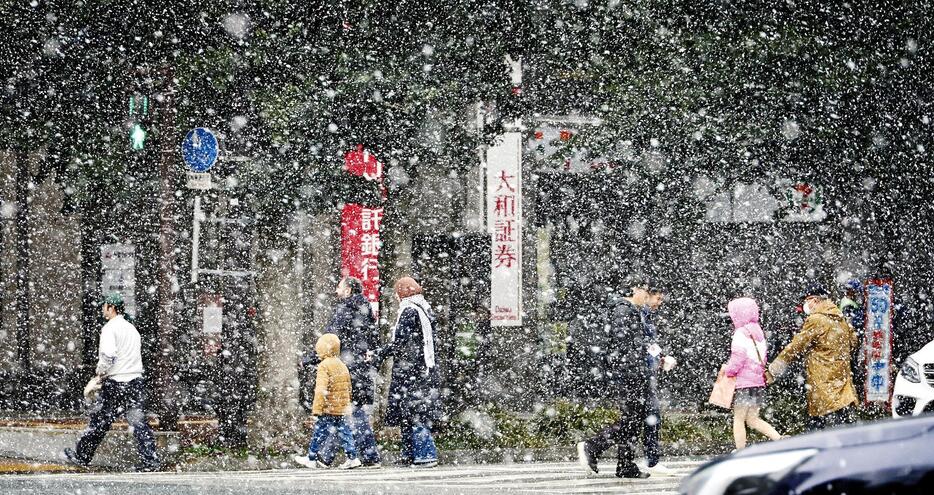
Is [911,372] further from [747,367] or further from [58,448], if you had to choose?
[58,448]

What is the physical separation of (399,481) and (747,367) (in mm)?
3125

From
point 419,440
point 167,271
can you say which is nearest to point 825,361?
point 419,440

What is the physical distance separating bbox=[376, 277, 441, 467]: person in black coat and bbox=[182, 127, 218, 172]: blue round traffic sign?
280 cm

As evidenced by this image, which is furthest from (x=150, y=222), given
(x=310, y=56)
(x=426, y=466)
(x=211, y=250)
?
(x=426, y=466)

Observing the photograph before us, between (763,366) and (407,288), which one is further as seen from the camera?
(407,288)

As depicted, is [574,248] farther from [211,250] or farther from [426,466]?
[426,466]

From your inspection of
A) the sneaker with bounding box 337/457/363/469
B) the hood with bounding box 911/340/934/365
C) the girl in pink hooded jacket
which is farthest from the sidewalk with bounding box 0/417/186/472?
the hood with bounding box 911/340/934/365

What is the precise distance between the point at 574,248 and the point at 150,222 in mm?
6568

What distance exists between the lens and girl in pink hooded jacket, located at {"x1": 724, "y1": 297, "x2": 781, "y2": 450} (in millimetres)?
10984

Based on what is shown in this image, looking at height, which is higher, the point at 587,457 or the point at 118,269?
the point at 118,269

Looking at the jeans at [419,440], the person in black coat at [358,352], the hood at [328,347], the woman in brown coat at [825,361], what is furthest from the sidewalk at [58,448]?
the woman in brown coat at [825,361]

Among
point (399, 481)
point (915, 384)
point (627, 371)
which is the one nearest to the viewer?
point (627, 371)

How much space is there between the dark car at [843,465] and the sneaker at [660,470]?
275 inches

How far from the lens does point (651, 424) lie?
1069cm
